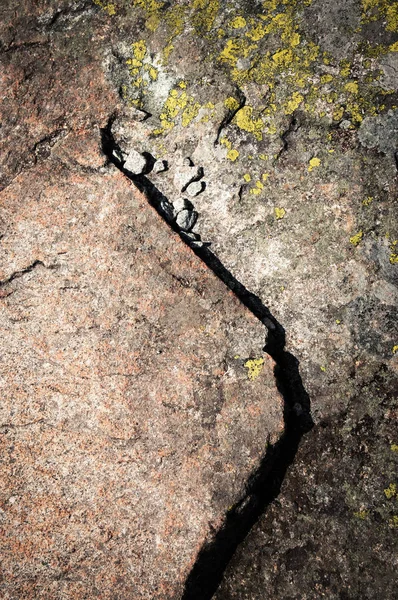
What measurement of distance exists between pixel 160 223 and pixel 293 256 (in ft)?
1.80

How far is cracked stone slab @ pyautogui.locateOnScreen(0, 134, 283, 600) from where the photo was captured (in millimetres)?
1800

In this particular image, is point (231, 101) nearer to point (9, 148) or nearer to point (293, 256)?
point (293, 256)

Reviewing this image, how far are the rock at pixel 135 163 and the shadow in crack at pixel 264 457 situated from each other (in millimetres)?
33

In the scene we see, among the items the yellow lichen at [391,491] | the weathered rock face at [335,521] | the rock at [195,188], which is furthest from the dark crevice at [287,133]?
the yellow lichen at [391,491]

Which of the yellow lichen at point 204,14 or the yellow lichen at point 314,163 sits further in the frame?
the yellow lichen at point 204,14

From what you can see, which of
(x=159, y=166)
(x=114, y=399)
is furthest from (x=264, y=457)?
(x=159, y=166)

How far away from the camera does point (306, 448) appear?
6.42ft

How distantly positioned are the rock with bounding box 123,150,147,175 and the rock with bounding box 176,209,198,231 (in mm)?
268

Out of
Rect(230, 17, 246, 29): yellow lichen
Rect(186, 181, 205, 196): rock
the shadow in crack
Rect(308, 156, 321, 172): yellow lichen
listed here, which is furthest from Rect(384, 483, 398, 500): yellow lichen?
Rect(230, 17, 246, 29): yellow lichen

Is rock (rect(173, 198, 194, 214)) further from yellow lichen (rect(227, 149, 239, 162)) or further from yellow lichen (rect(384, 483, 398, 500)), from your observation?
yellow lichen (rect(384, 483, 398, 500))

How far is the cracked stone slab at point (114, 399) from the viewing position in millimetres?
1800

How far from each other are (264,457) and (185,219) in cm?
100

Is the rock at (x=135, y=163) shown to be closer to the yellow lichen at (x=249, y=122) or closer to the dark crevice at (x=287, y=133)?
the yellow lichen at (x=249, y=122)

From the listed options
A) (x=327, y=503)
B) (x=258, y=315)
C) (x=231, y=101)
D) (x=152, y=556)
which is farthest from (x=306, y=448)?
(x=231, y=101)
